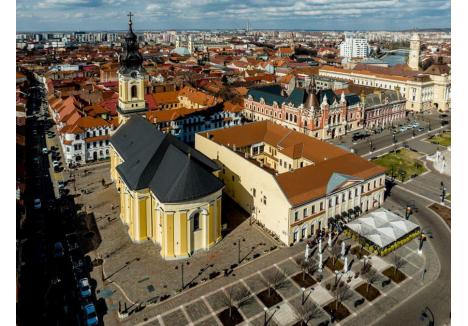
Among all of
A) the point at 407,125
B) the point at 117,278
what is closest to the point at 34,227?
the point at 117,278

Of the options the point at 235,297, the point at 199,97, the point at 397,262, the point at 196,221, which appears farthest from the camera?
the point at 199,97

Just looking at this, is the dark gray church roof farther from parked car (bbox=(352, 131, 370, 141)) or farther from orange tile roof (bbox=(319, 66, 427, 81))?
orange tile roof (bbox=(319, 66, 427, 81))

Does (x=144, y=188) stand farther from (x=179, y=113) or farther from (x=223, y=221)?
(x=179, y=113)

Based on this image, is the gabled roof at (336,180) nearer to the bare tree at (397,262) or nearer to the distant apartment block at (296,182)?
Result: the distant apartment block at (296,182)

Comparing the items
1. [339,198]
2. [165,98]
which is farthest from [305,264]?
[165,98]

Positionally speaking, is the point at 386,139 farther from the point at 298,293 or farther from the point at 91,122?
the point at 91,122
